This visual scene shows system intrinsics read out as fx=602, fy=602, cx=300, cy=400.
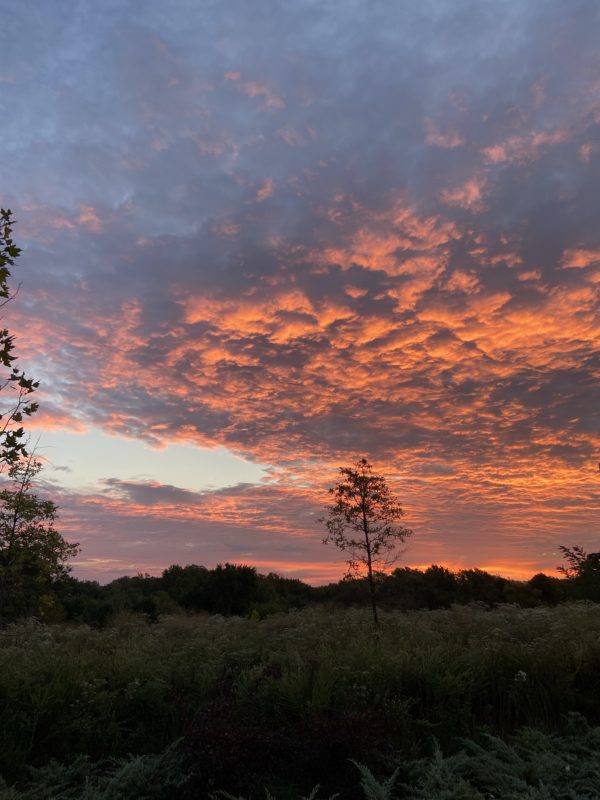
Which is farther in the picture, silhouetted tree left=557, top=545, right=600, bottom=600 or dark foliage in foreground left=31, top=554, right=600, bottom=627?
dark foliage in foreground left=31, top=554, right=600, bottom=627

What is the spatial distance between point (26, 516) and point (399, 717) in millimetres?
14263

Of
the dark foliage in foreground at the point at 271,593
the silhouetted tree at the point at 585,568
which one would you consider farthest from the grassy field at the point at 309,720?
the dark foliage in foreground at the point at 271,593

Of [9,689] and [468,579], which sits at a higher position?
[468,579]

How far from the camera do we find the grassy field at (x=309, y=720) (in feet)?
20.0

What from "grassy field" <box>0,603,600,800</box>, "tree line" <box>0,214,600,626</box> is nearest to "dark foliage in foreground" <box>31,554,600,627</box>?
"tree line" <box>0,214,600,626</box>

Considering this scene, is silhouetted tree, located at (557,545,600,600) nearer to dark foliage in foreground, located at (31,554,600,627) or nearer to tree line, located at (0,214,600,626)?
tree line, located at (0,214,600,626)

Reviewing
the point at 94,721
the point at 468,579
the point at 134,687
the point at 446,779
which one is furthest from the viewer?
the point at 468,579

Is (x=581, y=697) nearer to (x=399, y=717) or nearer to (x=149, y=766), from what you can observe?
(x=399, y=717)

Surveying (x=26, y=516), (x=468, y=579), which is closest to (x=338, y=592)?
(x=468, y=579)

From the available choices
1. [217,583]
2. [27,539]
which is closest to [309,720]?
[27,539]

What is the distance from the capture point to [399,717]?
7953mm

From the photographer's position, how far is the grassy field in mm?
6098

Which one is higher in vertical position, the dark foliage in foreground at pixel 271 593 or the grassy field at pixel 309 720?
the dark foliage in foreground at pixel 271 593

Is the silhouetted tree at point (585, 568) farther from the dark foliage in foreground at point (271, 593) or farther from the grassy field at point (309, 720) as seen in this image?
the dark foliage in foreground at point (271, 593)
